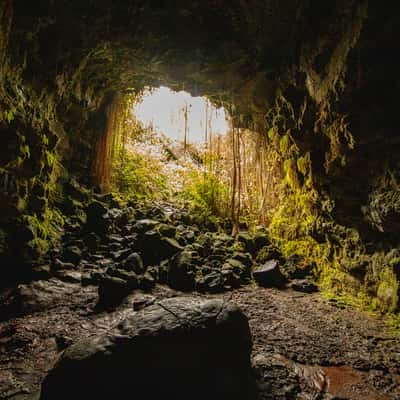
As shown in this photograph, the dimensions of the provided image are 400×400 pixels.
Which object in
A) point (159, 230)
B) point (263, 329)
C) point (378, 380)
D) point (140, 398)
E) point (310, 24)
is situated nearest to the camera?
point (140, 398)

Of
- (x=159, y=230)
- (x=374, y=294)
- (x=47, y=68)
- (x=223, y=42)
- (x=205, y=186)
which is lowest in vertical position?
(x=374, y=294)

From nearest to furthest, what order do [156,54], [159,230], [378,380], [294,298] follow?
[378,380] → [294,298] → [156,54] → [159,230]

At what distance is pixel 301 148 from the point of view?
4.82 metres

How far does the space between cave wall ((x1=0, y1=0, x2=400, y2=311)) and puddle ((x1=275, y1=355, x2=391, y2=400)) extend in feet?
4.89

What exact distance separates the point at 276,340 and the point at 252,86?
450cm

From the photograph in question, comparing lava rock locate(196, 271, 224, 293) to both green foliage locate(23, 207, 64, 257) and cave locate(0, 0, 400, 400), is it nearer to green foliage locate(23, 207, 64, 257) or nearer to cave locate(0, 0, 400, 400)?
cave locate(0, 0, 400, 400)

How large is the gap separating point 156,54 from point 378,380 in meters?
5.55

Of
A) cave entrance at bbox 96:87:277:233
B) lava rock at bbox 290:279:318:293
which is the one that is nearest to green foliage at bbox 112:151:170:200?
cave entrance at bbox 96:87:277:233

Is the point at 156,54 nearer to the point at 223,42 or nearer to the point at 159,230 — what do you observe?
the point at 223,42

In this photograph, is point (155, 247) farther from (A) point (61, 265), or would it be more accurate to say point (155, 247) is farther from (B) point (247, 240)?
(B) point (247, 240)

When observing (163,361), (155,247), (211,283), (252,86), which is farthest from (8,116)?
(252,86)

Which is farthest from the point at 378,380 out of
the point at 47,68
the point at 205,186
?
the point at 205,186

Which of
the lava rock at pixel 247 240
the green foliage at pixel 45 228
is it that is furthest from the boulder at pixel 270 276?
the green foliage at pixel 45 228

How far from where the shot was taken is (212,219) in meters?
7.39
